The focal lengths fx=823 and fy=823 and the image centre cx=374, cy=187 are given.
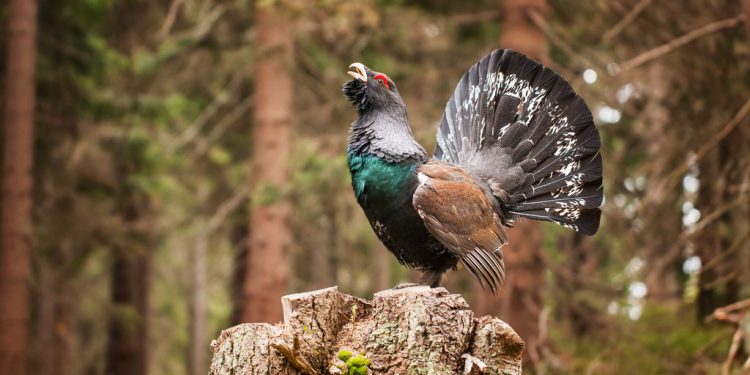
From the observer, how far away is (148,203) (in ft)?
66.9

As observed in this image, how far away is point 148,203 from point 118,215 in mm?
1822

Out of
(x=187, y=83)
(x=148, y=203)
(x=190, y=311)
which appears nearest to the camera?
(x=187, y=83)

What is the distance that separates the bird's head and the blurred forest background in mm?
2772

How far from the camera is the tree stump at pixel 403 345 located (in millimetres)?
3961

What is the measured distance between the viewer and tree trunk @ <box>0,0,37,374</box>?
451 inches

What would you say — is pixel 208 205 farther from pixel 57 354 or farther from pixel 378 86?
pixel 378 86

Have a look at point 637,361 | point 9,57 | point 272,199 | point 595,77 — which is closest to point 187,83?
point 9,57

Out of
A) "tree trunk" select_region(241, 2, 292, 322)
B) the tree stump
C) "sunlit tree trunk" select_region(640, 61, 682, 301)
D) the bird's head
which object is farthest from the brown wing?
"tree trunk" select_region(241, 2, 292, 322)

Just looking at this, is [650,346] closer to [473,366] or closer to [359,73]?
[359,73]

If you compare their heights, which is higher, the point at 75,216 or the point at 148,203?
the point at 148,203

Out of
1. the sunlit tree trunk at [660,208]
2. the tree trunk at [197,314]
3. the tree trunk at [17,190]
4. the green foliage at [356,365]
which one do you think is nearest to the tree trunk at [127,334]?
the tree trunk at [197,314]

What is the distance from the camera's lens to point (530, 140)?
601cm

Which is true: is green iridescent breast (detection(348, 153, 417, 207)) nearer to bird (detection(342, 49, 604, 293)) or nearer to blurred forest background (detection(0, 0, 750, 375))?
bird (detection(342, 49, 604, 293))

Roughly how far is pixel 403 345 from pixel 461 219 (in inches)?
55.3
